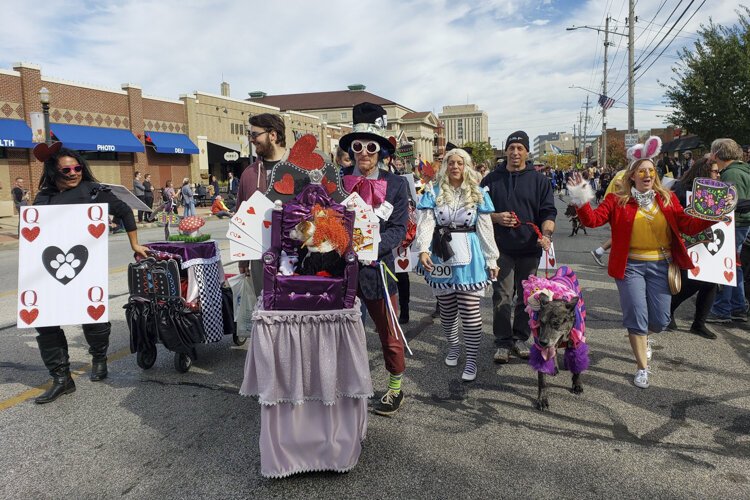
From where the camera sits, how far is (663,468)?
2965mm

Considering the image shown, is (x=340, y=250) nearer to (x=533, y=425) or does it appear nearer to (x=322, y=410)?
(x=322, y=410)

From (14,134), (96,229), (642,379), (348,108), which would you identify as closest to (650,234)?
(642,379)

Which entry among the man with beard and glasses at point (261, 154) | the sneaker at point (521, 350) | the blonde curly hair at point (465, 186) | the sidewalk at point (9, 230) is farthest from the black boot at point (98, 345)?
the sidewalk at point (9, 230)

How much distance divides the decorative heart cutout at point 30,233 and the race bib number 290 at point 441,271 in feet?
10.1

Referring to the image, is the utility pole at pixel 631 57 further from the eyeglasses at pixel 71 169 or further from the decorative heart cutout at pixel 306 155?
the eyeglasses at pixel 71 169

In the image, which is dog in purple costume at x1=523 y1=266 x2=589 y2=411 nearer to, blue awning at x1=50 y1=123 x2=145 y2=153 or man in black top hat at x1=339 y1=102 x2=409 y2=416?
man in black top hat at x1=339 y1=102 x2=409 y2=416

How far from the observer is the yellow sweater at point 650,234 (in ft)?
13.4

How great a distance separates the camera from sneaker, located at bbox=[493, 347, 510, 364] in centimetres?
467

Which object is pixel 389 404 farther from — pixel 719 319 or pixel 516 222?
pixel 719 319

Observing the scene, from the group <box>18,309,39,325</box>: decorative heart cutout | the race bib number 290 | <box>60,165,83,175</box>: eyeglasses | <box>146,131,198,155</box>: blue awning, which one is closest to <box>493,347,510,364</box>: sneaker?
the race bib number 290

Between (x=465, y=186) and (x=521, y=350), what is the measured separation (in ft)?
5.47

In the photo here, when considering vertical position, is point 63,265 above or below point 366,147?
below

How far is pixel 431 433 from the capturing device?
3408 millimetres

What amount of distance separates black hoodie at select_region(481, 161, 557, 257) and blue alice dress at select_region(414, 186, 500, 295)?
1.45 feet
